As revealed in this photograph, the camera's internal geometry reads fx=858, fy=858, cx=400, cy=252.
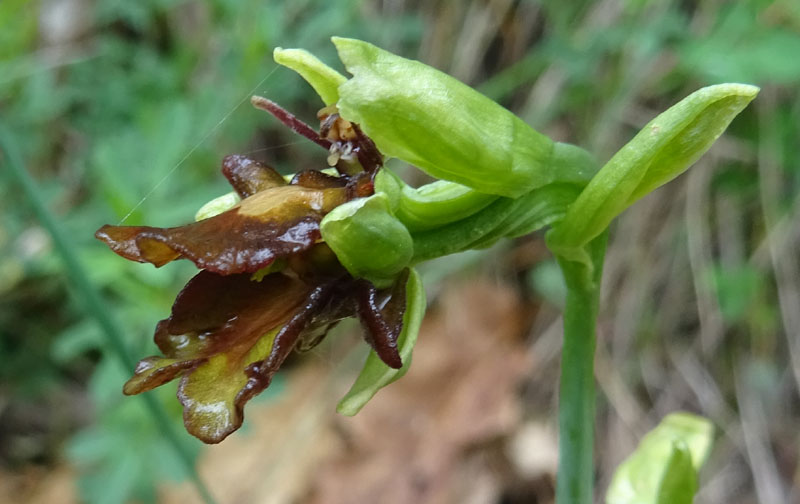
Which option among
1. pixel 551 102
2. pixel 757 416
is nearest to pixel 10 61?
pixel 551 102

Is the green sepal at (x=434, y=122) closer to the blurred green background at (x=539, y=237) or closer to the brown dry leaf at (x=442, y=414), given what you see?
the blurred green background at (x=539, y=237)

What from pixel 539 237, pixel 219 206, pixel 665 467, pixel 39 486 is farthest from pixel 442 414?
pixel 219 206

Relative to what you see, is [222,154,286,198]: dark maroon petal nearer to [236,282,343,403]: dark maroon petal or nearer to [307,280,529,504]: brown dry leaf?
[236,282,343,403]: dark maroon petal

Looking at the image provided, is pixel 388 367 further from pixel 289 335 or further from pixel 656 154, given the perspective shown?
pixel 656 154

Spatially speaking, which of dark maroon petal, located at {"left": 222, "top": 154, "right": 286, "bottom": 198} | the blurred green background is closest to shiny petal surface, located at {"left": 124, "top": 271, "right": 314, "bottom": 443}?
dark maroon petal, located at {"left": 222, "top": 154, "right": 286, "bottom": 198}

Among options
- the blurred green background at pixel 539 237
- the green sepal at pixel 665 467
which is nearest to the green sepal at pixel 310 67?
the green sepal at pixel 665 467

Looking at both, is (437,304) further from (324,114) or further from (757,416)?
(324,114)
